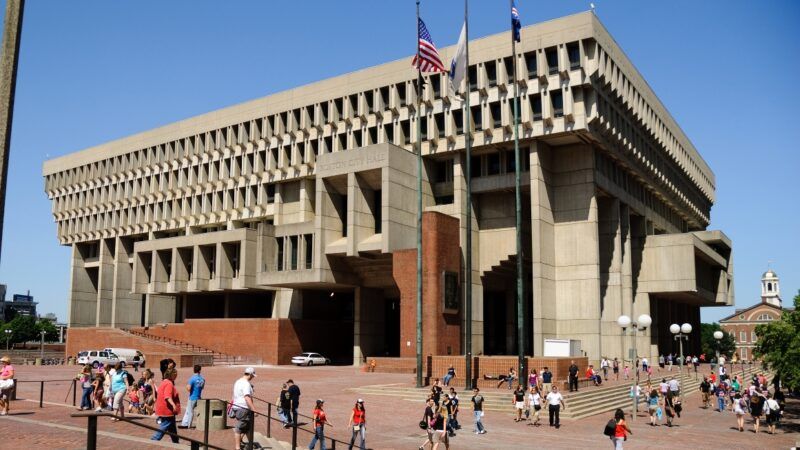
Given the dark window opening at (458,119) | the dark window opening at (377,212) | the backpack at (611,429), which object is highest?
the dark window opening at (458,119)

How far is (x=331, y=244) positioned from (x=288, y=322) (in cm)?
924

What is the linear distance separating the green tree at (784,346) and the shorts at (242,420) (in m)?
22.8

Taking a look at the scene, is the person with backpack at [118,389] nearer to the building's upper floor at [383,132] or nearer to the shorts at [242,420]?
the shorts at [242,420]

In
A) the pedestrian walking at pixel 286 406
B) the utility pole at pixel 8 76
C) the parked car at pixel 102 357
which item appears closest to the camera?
the utility pole at pixel 8 76

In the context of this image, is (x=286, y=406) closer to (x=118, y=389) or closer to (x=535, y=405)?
(x=118, y=389)

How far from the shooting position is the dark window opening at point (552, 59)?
53.3 m

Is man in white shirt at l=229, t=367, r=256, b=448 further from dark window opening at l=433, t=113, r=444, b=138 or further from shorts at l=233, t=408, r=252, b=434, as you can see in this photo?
dark window opening at l=433, t=113, r=444, b=138

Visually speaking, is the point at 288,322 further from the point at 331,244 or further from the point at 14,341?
the point at 14,341

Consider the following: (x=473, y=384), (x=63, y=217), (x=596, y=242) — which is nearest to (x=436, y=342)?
(x=473, y=384)

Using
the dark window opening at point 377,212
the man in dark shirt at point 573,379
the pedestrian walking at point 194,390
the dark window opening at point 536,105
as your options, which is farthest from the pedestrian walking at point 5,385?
the dark window opening at point 536,105

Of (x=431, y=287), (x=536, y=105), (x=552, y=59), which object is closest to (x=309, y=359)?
(x=431, y=287)

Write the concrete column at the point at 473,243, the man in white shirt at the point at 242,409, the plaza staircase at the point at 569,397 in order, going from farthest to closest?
the concrete column at the point at 473,243
the plaza staircase at the point at 569,397
the man in white shirt at the point at 242,409

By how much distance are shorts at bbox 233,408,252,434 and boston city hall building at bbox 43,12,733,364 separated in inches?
1346

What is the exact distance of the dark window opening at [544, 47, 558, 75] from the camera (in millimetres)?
53319
